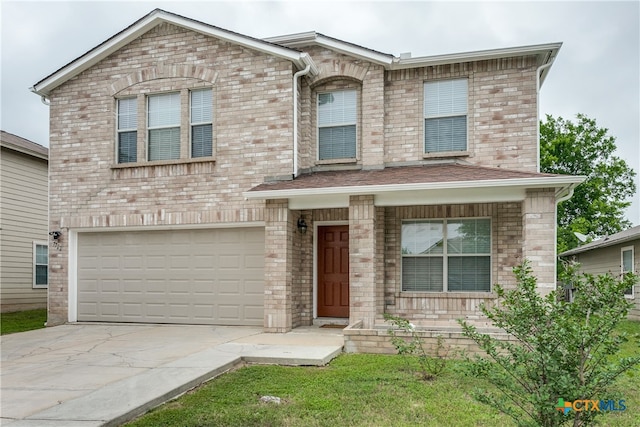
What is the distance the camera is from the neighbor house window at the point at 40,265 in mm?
16828

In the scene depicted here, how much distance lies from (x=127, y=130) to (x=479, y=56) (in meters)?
7.94

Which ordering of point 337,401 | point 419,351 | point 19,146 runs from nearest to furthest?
point 337,401 < point 419,351 < point 19,146

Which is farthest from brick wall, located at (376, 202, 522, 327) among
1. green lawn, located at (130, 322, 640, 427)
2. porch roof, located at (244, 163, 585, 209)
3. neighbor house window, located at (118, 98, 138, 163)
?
neighbor house window, located at (118, 98, 138, 163)

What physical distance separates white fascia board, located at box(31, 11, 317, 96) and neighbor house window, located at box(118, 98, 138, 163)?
120 cm

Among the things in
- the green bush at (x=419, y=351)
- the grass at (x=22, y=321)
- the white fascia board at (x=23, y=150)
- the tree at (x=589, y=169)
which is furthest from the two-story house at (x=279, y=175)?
the tree at (x=589, y=169)

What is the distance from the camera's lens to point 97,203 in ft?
39.4

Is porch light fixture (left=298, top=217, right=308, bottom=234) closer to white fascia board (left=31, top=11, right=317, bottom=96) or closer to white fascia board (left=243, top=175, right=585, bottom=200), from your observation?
white fascia board (left=243, top=175, right=585, bottom=200)

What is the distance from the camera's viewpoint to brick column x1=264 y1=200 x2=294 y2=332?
1015cm

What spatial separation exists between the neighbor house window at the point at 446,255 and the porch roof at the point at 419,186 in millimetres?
1229

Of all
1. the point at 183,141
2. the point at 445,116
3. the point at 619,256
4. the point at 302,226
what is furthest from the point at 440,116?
the point at 619,256

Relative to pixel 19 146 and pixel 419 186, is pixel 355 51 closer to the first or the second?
pixel 419 186

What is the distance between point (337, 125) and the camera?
11398 mm

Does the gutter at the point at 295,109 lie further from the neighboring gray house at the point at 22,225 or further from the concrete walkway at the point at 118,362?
the neighboring gray house at the point at 22,225

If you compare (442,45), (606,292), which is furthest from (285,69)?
(442,45)
